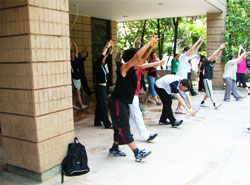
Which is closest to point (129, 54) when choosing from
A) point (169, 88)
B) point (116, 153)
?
point (116, 153)

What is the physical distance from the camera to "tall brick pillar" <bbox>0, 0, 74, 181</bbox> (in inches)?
136

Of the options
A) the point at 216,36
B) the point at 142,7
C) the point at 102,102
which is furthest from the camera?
the point at 216,36

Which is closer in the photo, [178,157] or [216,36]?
[178,157]

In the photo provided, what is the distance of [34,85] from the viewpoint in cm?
345

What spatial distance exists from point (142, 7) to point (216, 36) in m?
3.78

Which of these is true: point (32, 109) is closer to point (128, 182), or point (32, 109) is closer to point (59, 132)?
point (59, 132)

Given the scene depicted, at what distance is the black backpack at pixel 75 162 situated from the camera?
12.4 feet

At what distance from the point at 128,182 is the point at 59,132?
115 cm

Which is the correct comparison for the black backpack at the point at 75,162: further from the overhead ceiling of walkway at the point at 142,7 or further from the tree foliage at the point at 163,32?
the tree foliage at the point at 163,32

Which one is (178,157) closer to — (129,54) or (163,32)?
(129,54)

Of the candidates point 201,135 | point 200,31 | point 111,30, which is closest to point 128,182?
point 201,135

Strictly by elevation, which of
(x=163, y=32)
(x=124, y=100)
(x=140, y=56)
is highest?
(x=163, y=32)

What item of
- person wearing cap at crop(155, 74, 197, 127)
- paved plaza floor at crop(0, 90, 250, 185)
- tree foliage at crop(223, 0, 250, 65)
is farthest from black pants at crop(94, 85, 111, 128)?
tree foliage at crop(223, 0, 250, 65)

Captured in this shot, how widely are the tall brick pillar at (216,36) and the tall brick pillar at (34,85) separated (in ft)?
31.6
